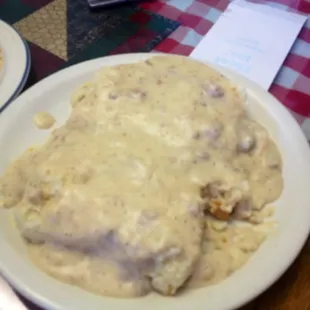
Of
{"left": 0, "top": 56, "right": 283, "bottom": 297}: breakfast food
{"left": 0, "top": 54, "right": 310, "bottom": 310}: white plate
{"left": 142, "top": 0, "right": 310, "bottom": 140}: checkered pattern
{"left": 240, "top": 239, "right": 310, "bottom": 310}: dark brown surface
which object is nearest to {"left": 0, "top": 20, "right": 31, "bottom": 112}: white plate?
{"left": 0, "top": 54, "right": 310, "bottom": 310}: white plate

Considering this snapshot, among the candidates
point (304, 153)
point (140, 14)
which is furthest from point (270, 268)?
point (140, 14)

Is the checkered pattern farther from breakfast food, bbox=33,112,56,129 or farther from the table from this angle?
breakfast food, bbox=33,112,56,129

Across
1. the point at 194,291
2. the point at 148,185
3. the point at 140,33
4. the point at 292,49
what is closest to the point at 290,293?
the point at 194,291

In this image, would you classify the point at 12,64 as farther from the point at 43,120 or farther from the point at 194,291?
the point at 194,291

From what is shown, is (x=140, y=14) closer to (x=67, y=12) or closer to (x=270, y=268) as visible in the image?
(x=67, y=12)

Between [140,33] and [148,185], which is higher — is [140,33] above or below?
below
